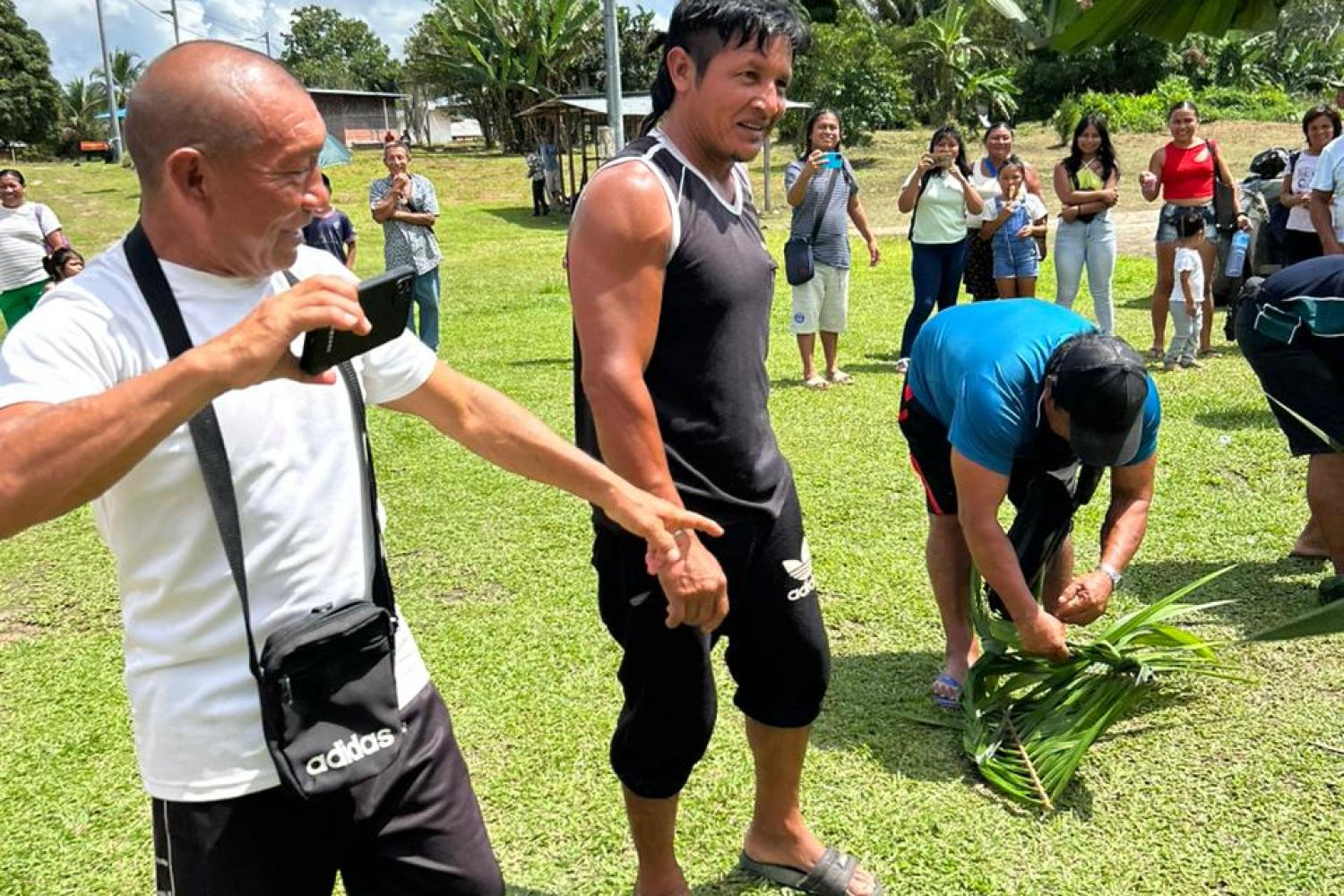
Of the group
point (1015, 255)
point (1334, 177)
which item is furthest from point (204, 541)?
point (1015, 255)

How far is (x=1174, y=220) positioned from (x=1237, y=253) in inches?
47.9

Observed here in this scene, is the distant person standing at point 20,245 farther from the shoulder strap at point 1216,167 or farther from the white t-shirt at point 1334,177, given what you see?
the white t-shirt at point 1334,177

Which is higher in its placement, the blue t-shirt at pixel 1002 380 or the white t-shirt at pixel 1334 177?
the white t-shirt at pixel 1334 177

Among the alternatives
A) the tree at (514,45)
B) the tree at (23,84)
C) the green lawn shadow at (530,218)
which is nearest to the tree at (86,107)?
the tree at (23,84)

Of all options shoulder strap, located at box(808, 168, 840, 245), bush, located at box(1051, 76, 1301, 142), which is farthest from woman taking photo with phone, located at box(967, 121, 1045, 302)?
bush, located at box(1051, 76, 1301, 142)

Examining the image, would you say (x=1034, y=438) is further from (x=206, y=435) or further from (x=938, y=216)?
(x=938, y=216)

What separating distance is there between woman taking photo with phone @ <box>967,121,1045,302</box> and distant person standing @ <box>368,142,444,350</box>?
427 cm

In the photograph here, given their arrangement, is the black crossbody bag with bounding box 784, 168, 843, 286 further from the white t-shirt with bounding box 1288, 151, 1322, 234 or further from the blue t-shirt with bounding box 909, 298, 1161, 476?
the blue t-shirt with bounding box 909, 298, 1161, 476

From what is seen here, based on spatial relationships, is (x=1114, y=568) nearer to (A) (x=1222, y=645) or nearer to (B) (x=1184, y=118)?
(A) (x=1222, y=645)

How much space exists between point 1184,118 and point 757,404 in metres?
7.07

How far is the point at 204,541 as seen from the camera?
1.60m

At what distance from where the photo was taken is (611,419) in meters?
2.26

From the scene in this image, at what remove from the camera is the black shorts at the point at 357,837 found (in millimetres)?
1669

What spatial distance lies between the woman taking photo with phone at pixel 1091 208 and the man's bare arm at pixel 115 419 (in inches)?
301
